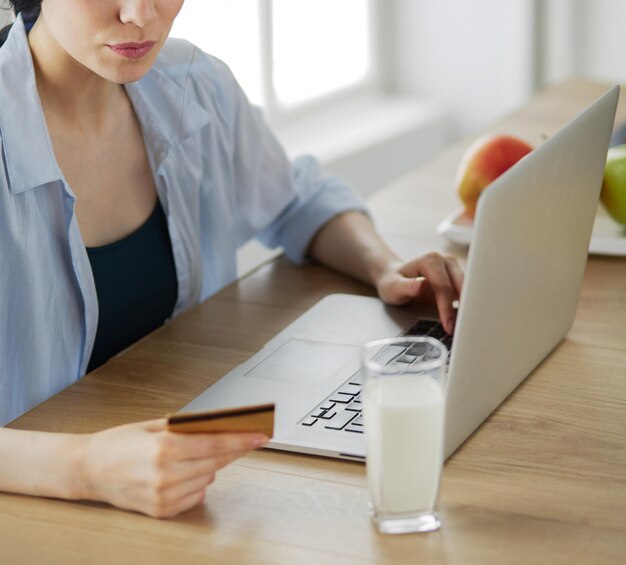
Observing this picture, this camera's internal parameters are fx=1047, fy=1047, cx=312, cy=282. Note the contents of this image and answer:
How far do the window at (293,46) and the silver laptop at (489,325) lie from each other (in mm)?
A: 1431

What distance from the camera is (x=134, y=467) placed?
2.72 ft

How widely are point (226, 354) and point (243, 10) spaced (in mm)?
1781

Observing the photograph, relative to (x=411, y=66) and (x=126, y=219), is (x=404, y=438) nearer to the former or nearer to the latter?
(x=126, y=219)

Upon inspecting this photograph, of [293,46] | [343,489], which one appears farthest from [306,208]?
[293,46]

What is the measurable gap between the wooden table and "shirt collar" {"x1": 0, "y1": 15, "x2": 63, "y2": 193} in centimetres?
22

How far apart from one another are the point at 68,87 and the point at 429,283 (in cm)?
50

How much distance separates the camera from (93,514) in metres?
0.84

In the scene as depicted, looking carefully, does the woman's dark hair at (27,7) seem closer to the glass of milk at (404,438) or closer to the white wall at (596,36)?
the glass of milk at (404,438)

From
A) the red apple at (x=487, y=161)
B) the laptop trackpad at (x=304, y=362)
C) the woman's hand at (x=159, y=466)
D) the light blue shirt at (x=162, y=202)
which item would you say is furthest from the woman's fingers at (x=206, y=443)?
the red apple at (x=487, y=161)

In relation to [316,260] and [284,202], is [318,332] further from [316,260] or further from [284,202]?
[284,202]

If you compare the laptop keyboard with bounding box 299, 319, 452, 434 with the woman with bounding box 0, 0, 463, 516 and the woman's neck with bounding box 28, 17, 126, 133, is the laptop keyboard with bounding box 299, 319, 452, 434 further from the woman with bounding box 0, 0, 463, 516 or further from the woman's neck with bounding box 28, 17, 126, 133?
the woman's neck with bounding box 28, 17, 126, 133

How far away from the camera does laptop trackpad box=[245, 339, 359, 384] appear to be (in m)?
1.08

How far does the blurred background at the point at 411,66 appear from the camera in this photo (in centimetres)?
309

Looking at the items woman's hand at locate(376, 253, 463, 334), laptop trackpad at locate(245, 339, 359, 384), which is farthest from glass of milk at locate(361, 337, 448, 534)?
woman's hand at locate(376, 253, 463, 334)
